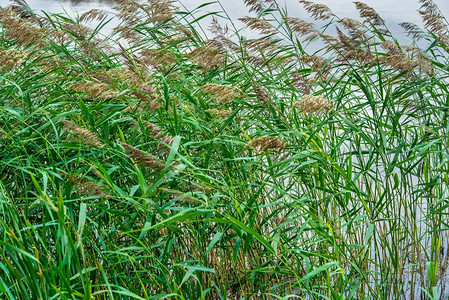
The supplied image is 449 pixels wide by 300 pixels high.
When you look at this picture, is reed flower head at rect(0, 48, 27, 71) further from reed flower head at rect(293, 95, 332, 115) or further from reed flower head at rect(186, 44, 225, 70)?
reed flower head at rect(293, 95, 332, 115)

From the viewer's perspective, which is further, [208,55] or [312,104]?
[208,55]

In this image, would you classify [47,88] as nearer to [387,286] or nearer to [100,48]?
[100,48]

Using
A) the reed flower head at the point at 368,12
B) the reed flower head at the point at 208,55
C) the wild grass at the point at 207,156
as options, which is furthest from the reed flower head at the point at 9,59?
the reed flower head at the point at 368,12

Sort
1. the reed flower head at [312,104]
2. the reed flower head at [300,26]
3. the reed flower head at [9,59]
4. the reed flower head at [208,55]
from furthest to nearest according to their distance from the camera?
the reed flower head at [300,26]
the reed flower head at [208,55]
the reed flower head at [9,59]
the reed flower head at [312,104]

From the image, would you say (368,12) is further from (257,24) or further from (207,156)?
(207,156)

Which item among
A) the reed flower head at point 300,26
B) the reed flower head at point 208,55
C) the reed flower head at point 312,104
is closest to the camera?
the reed flower head at point 312,104

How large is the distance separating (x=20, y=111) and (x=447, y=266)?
265 cm

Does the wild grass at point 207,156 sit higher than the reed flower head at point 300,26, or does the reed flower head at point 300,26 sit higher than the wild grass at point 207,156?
the reed flower head at point 300,26

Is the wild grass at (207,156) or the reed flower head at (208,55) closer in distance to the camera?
the wild grass at (207,156)

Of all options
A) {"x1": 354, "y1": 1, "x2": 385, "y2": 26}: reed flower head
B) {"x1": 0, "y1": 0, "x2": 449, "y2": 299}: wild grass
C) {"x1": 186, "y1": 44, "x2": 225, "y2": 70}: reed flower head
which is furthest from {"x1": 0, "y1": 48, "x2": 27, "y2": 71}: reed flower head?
{"x1": 354, "y1": 1, "x2": 385, "y2": 26}: reed flower head

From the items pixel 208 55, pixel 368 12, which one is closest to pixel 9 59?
pixel 208 55

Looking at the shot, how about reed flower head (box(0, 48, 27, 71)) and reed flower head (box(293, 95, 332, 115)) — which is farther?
reed flower head (box(0, 48, 27, 71))

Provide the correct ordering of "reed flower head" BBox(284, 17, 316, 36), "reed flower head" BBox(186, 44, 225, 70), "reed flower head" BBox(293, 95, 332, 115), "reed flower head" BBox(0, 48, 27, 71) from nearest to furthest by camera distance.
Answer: "reed flower head" BBox(293, 95, 332, 115) < "reed flower head" BBox(0, 48, 27, 71) < "reed flower head" BBox(186, 44, 225, 70) < "reed flower head" BBox(284, 17, 316, 36)

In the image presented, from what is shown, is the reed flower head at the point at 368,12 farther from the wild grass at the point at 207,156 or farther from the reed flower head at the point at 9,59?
the reed flower head at the point at 9,59
